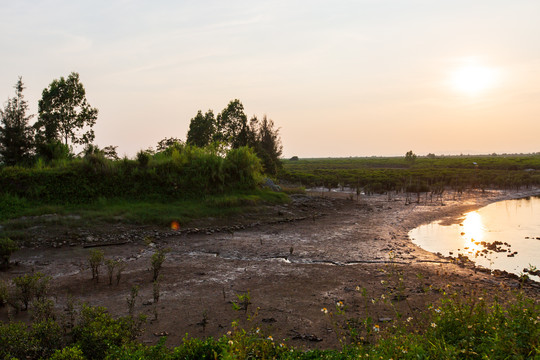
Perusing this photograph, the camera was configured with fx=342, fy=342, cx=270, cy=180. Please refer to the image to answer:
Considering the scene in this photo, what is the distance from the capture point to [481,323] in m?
4.70

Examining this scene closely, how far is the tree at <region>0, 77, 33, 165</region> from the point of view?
19.8 m

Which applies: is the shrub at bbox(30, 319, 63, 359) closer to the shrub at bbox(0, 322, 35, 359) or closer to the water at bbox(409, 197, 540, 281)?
the shrub at bbox(0, 322, 35, 359)

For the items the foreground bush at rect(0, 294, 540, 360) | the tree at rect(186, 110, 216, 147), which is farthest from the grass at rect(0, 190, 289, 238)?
the tree at rect(186, 110, 216, 147)

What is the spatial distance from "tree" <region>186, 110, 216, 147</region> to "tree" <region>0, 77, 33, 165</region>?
22.8 meters

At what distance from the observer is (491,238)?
1555cm

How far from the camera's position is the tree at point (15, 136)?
19.8m

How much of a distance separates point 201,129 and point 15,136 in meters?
24.5

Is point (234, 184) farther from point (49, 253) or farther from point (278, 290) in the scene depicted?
point (278, 290)

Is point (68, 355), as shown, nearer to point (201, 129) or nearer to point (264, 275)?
point (264, 275)

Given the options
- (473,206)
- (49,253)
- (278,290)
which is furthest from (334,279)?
(473,206)

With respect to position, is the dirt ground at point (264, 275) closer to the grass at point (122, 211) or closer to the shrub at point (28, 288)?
the shrub at point (28, 288)

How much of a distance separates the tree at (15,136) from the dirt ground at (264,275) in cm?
988

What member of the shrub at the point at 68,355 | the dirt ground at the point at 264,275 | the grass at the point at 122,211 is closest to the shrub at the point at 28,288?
the dirt ground at the point at 264,275

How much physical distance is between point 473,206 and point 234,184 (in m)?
18.5
